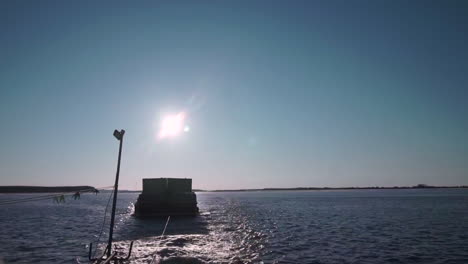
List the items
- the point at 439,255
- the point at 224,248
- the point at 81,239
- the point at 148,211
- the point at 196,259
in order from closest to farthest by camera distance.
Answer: the point at 196,259 → the point at 439,255 → the point at 224,248 → the point at 81,239 → the point at 148,211

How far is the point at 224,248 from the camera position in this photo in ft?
74.3

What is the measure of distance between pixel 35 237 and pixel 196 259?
19.6 m

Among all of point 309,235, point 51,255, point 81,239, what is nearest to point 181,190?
point 81,239

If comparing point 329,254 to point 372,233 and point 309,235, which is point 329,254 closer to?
point 309,235

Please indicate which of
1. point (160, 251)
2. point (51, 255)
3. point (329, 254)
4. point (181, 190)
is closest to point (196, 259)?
point (160, 251)

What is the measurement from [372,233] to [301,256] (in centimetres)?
1292

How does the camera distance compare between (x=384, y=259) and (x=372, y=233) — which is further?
(x=372, y=233)

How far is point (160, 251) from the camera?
68.2ft

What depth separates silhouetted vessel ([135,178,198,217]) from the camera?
47.3m

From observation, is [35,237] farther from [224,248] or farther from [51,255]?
[224,248]

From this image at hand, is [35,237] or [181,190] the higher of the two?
[181,190]

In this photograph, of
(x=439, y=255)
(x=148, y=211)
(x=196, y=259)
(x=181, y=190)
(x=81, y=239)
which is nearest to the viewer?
(x=196, y=259)

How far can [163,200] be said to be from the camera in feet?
156

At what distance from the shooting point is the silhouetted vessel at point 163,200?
47344 mm
